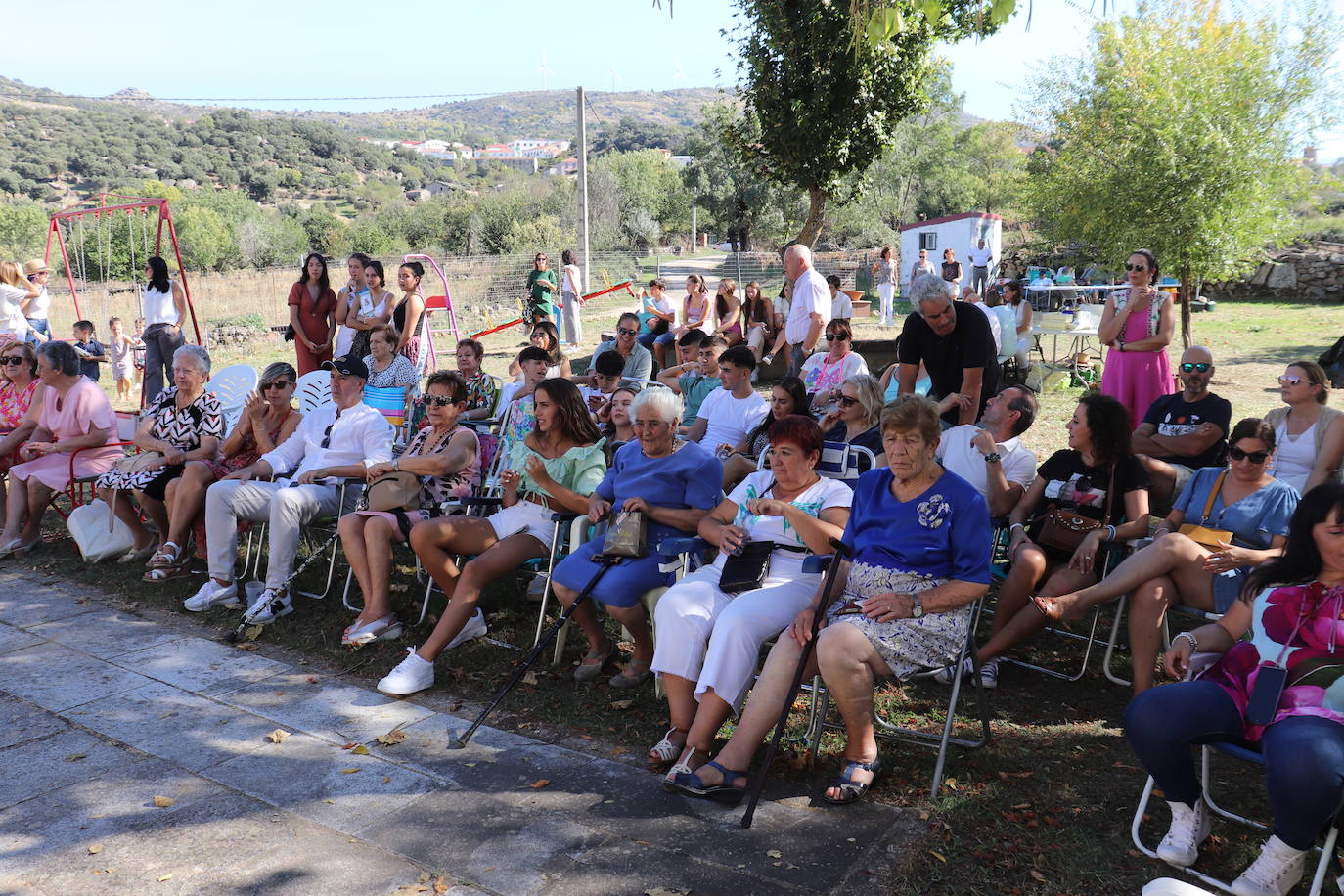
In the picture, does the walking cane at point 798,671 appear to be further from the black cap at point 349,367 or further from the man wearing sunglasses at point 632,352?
the man wearing sunglasses at point 632,352

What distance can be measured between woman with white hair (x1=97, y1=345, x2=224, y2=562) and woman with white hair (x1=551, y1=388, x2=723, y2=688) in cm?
286

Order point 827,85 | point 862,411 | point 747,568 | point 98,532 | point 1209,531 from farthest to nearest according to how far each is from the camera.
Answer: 1. point 827,85
2. point 98,532
3. point 862,411
4. point 1209,531
5. point 747,568

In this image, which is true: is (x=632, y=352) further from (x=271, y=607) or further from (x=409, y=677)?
(x=409, y=677)

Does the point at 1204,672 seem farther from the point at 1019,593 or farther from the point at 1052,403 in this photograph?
the point at 1052,403

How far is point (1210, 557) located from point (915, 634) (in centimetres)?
122

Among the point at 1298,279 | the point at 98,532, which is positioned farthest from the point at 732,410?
the point at 1298,279

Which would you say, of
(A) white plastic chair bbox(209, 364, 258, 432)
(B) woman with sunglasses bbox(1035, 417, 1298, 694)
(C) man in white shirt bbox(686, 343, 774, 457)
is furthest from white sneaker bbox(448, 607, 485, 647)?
(A) white plastic chair bbox(209, 364, 258, 432)

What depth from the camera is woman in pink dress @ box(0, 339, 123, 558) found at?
20.6 feet

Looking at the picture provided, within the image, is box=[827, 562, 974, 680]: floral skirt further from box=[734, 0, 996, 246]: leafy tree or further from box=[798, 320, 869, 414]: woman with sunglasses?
box=[734, 0, 996, 246]: leafy tree

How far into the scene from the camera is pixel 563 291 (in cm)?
1630

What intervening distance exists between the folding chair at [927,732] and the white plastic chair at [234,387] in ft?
15.1

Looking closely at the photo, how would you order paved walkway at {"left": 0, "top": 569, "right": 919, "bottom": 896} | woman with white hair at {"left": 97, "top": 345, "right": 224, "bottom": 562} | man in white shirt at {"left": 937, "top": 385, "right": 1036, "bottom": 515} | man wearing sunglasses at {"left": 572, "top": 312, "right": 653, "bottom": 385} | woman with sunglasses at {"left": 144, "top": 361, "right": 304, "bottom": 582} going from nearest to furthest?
1. paved walkway at {"left": 0, "top": 569, "right": 919, "bottom": 896}
2. man in white shirt at {"left": 937, "top": 385, "right": 1036, "bottom": 515}
3. woman with sunglasses at {"left": 144, "top": 361, "right": 304, "bottom": 582}
4. woman with white hair at {"left": 97, "top": 345, "right": 224, "bottom": 562}
5. man wearing sunglasses at {"left": 572, "top": 312, "right": 653, "bottom": 385}

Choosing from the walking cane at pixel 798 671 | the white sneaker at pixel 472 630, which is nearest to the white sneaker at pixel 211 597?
the white sneaker at pixel 472 630

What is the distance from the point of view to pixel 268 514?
5.60 meters
